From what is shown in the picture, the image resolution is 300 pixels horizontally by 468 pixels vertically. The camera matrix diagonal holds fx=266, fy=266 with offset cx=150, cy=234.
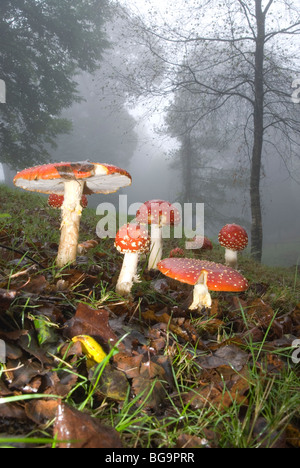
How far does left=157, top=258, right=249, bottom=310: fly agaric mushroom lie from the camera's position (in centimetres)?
207

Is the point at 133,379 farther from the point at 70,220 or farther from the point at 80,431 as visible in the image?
the point at 70,220

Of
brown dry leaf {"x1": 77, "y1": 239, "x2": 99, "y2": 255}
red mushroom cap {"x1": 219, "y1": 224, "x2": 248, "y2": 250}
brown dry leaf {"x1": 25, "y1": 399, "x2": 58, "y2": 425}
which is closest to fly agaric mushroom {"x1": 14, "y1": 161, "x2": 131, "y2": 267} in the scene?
brown dry leaf {"x1": 77, "y1": 239, "x2": 99, "y2": 255}

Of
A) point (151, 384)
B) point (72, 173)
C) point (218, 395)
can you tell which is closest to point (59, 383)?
point (151, 384)

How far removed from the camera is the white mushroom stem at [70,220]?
2574mm

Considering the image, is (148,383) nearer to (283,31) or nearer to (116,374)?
(116,374)

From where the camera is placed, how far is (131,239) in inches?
91.7

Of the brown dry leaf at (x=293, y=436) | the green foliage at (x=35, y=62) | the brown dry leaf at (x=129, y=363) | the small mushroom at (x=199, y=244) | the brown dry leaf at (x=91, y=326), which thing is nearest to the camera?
the brown dry leaf at (x=293, y=436)

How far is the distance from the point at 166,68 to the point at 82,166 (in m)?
8.56

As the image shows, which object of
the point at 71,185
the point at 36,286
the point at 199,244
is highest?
the point at 71,185

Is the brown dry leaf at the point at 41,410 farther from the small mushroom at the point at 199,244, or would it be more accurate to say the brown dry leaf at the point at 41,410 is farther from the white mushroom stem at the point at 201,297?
the small mushroom at the point at 199,244

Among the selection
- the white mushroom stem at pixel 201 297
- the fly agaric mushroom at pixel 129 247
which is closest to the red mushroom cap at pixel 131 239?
the fly agaric mushroom at pixel 129 247

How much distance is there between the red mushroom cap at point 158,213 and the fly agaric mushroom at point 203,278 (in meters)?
1.28

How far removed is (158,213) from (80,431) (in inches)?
107

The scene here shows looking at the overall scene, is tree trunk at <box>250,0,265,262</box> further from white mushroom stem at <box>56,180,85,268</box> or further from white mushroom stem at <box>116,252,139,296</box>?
white mushroom stem at <box>56,180,85,268</box>
